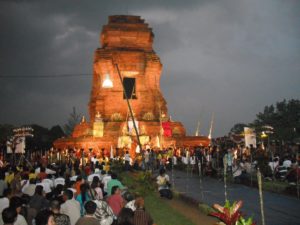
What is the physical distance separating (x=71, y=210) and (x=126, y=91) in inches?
1439

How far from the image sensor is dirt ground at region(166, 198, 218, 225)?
12.5 meters

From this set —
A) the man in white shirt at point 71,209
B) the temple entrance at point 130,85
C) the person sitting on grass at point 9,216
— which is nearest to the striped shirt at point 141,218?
the man in white shirt at point 71,209

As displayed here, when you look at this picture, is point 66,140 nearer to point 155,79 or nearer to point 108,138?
point 108,138

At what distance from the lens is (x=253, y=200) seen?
14.8m

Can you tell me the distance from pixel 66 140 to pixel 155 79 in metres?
13.5

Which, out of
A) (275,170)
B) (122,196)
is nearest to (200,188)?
(275,170)

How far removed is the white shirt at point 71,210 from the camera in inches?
344

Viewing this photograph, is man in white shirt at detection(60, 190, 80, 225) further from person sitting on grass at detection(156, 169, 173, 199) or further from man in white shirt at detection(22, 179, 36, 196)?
person sitting on grass at detection(156, 169, 173, 199)

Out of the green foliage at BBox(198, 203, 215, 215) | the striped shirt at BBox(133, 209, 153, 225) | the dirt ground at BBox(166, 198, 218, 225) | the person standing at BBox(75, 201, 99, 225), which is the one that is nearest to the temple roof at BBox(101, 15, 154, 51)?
the dirt ground at BBox(166, 198, 218, 225)

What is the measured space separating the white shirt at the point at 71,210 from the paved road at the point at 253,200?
5472 mm

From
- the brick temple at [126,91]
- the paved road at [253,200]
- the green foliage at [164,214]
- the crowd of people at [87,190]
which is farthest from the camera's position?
the brick temple at [126,91]

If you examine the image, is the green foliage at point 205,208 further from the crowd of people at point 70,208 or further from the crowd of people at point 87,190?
the crowd of people at point 70,208

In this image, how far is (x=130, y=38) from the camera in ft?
153

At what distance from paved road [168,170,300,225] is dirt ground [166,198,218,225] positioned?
0.49 metres
